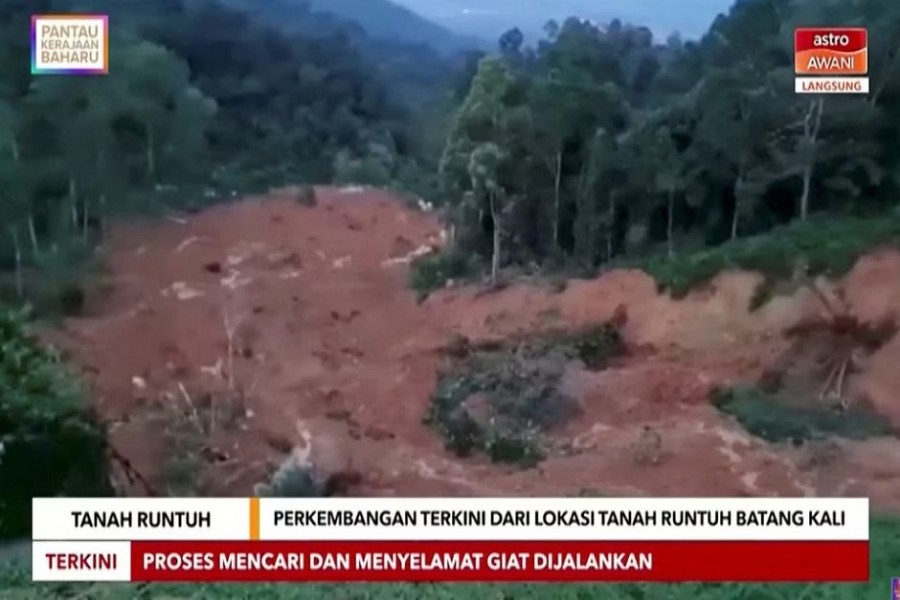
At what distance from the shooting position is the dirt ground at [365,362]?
3678mm

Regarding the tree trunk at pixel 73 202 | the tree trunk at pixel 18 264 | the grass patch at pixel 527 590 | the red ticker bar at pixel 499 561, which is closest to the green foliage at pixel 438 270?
the red ticker bar at pixel 499 561

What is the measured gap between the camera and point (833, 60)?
142 inches

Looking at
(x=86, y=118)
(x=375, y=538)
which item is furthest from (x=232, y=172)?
(x=375, y=538)

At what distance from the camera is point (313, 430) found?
372 cm

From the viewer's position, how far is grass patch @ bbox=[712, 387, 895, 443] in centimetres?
369

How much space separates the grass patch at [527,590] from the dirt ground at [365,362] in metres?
0.17

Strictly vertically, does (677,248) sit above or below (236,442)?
above

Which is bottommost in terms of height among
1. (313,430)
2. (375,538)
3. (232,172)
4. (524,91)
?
(375,538)

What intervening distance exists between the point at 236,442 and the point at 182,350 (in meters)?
0.29

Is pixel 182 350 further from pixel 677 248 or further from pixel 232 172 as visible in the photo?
pixel 677 248

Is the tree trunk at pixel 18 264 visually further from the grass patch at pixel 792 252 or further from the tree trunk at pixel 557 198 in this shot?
the grass patch at pixel 792 252

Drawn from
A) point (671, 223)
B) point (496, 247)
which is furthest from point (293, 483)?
point (671, 223)

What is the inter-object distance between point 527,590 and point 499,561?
104 mm

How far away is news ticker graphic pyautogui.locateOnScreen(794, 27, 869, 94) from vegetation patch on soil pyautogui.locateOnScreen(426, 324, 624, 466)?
84 centimetres
